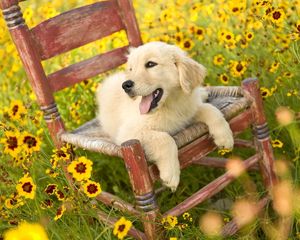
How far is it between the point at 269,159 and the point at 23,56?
1.21m

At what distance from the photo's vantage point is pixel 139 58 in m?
2.14

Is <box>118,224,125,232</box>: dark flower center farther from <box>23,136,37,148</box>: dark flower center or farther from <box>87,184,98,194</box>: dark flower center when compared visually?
<box>23,136,37,148</box>: dark flower center

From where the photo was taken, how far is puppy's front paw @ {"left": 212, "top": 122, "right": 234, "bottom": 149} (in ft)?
7.03

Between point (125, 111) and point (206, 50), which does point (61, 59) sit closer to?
point (206, 50)

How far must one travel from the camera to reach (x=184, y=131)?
2094 millimetres

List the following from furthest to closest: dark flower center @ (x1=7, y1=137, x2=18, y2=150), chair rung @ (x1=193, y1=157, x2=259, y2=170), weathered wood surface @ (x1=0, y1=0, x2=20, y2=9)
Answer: chair rung @ (x1=193, y1=157, x2=259, y2=170) < weathered wood surface @ (x1=0, y1=0, x2=20, y2=9) < dark flower center @ (x1=7, y1=137, x2=18, y2=150)

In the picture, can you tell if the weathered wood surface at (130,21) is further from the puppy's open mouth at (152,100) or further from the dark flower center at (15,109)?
the dark flower center at (15,109)

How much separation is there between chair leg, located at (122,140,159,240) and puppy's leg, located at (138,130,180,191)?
62 millimetres

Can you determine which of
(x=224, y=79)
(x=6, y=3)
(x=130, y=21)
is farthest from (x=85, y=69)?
(x=224, y=79)

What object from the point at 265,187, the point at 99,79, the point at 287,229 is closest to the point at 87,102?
the point at 99,79

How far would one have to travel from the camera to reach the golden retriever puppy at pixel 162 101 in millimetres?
2029

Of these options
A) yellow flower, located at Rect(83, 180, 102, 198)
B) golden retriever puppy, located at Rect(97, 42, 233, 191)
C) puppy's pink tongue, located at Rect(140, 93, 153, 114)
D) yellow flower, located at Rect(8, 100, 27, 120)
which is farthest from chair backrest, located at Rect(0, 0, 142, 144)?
yellow flower, located at Rect(83, 180, 102, 198)

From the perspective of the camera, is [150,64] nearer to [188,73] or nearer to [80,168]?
[188,73]

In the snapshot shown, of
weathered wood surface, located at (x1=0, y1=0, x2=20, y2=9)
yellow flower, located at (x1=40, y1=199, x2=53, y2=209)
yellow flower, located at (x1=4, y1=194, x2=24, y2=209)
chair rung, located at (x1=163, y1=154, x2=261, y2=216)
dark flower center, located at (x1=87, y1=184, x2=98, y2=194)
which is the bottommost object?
chair rung, located at (x1=163, y1=154, x2=261, y2=216)
